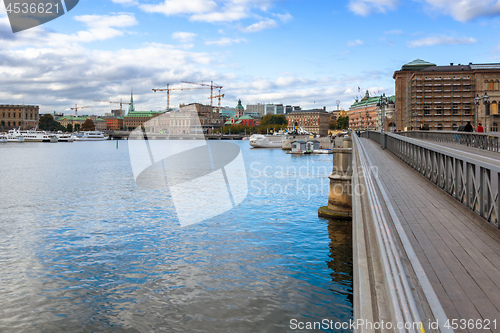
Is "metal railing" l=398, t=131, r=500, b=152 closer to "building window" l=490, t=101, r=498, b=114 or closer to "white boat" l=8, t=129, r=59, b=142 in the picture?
"building window" l=490, t=101, r=498, b=114

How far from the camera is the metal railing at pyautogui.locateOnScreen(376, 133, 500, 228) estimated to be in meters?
9.83

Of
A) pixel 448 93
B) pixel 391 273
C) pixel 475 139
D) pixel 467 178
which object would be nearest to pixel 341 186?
pixel 467 178

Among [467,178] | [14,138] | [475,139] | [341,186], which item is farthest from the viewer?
[14,138]

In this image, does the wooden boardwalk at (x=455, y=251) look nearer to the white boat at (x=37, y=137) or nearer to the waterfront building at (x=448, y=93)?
the waterfront building at (x=448, y=93)

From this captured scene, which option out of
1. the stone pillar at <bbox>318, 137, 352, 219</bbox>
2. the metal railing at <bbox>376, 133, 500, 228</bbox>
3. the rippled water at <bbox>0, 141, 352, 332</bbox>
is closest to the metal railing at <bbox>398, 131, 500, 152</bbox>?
the stone pillar at <bbox>318, 137, 352, 219</bbox>

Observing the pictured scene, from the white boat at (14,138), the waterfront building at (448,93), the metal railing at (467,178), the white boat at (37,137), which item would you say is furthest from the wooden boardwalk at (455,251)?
the white boat at (37,137)

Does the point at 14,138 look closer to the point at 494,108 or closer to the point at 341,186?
the point at 494,108

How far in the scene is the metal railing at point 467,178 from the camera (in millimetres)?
9834

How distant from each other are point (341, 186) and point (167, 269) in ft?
39.0

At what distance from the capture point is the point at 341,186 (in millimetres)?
23812

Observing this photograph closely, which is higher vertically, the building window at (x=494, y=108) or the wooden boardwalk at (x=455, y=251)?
the building window at (x=494, y=108)

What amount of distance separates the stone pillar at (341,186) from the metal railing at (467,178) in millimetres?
4677

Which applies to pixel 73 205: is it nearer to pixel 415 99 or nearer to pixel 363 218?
pixel 363 218

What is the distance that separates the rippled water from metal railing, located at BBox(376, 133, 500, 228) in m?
4.66
